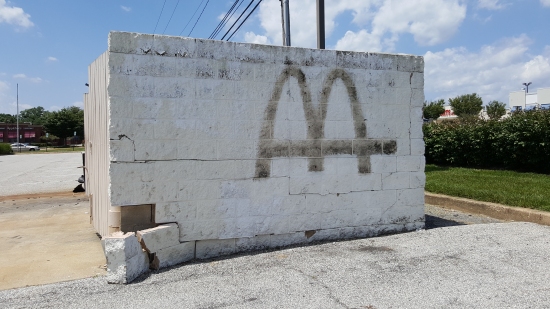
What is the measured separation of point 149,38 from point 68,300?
9.68 ft

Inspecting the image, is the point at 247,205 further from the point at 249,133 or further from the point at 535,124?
the point at 535,124

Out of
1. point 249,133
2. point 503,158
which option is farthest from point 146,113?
point 503,158

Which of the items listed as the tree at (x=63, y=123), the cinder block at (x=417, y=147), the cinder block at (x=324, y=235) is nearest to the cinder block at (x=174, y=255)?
the cinder block at (x=324, y=235)

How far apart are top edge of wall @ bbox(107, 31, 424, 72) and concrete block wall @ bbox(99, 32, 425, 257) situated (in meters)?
0.01

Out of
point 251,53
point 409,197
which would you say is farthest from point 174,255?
point 409,197

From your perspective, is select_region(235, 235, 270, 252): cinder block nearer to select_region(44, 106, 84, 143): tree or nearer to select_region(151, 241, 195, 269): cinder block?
select_region(151, 241, 195, 269): cinder block

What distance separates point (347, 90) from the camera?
241 inches

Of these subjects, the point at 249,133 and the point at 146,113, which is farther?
the point at 249,133

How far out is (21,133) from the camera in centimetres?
8712

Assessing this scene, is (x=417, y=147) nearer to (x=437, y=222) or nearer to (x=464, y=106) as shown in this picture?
(x=437, y=222)

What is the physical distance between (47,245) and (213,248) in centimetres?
260

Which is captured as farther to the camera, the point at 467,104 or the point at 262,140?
the point at 467,104

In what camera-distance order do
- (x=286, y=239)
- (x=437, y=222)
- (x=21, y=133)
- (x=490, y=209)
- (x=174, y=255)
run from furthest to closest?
(x=21, y=133) → (x=490, y=209) → (x=437, y=222) → (x=286, y=239) → (x=174, y=255)

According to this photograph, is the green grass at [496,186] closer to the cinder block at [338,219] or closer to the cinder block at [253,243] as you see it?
the cinder block at [338,219]
